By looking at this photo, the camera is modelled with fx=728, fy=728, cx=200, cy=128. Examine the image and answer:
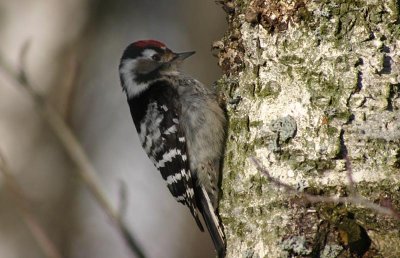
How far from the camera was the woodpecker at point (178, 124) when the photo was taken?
171 inches

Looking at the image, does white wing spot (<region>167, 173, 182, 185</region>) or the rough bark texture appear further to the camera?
white wing spot (<region>167, 173, 182, 185</region>)

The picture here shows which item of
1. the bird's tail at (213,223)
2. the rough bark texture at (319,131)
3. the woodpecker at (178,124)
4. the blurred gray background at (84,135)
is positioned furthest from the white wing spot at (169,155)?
the blurred gray background at (84,135)

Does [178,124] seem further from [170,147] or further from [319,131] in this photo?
[319,131]

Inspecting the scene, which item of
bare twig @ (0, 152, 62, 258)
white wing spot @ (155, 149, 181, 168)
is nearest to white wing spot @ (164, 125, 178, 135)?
white wing spot @ (155, 149, 181, 168)

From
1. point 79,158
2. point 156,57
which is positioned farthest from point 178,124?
point 79,158

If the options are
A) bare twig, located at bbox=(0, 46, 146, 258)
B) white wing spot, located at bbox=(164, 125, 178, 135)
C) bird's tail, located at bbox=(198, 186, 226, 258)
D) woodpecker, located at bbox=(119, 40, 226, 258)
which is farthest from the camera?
white wing spot, located at bbox=(164, 125, 178, 135)

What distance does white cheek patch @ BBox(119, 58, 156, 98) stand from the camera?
5.24 m

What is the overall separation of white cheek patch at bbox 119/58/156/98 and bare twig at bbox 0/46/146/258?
295 cm

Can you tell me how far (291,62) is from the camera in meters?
3.58

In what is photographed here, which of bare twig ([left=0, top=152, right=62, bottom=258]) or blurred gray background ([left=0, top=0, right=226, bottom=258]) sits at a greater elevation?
bare twig ([left=0, top=152, right=62, bottom=258])

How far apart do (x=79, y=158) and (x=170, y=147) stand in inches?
106

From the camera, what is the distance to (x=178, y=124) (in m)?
4.81

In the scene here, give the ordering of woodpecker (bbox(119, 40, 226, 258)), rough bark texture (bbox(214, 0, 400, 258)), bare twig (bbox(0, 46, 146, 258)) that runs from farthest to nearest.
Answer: woodpecker (bbox(119, 40, 226, 258)) → rough bark texture (bbox(214, 0, 400, 258)) → bare twig (bbox(0, 46, 146, 258))

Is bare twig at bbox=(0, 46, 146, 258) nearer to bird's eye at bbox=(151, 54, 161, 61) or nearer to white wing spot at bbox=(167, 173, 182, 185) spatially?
white wing spot at bbox=(167, 173, 182, 185)
